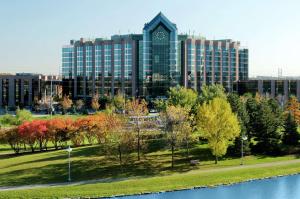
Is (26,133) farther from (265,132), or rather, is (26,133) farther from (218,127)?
(265,132)

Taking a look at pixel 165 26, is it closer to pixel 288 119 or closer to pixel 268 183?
pixel 288 119

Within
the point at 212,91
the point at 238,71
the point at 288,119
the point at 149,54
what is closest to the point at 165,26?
the point at 149,54

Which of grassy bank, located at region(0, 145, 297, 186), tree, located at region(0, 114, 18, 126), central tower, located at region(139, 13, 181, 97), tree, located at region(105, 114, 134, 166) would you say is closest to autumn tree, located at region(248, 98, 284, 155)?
grassy bank, located at region(0, 145, 297, 186)

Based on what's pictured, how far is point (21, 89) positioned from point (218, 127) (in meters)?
103

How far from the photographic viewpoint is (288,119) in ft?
210

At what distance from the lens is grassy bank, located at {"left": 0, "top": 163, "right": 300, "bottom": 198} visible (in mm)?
42906

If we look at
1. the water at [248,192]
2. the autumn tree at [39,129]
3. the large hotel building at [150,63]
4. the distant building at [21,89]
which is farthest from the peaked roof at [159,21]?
the water at [248,192]

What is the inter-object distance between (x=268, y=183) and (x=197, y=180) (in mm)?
7039

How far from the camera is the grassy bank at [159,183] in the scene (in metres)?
42.9

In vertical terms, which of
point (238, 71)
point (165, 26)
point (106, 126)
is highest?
point (165, 26)

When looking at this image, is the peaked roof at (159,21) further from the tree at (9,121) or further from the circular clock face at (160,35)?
the tree at (9,121)

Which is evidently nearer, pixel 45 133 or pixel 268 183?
pixel 268 183

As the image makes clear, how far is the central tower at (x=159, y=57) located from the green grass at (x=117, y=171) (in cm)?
6670

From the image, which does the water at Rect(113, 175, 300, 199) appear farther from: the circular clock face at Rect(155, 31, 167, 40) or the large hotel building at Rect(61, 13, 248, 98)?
the circular clock face at Rect(155, 31, 167, 40)
